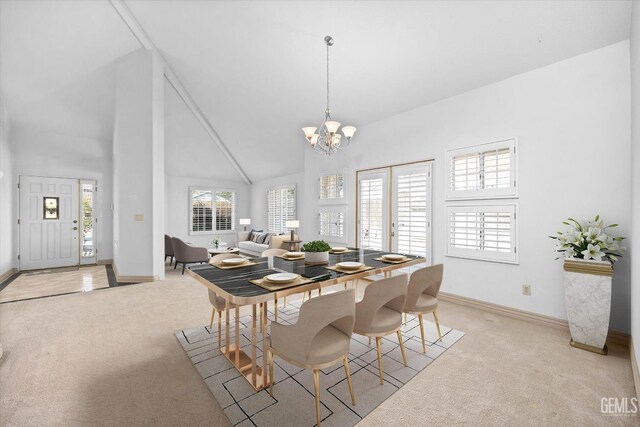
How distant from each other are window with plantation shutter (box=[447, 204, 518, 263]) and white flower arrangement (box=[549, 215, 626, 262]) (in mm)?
624

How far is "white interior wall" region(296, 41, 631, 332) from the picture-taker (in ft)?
9.30

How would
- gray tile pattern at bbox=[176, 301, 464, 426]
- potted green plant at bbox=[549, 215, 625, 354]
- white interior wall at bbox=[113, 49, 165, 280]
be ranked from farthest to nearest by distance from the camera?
white interior wall at bbox=[113, 49, 165, 280] < potted green plant at bbox=[549, 215, 625, 354] < gray tile pattern at bbox=[176, 301, 464, 426]

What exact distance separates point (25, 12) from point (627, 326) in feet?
27.0

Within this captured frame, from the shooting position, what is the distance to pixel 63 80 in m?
5.18

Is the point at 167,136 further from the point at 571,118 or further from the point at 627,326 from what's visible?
the point at 627,326

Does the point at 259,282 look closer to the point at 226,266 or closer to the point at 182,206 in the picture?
the point at 226,266

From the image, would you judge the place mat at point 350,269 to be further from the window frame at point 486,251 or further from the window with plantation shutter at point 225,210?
the window with plantation shutter at point 225,210

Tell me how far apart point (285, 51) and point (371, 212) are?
3039 mm

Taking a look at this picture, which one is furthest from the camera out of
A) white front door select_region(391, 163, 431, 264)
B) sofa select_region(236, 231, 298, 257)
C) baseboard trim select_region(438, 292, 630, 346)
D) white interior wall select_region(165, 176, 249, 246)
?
white interior wall select_region(165, 176, 249, 246)

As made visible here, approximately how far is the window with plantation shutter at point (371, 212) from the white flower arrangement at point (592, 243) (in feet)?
8.56

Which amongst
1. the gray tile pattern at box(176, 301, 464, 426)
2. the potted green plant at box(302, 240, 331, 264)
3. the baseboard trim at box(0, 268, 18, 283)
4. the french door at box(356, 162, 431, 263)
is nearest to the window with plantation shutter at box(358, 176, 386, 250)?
the french door at box(356, 162, 431, 263)

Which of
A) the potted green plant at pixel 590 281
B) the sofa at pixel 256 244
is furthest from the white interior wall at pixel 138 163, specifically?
the potted green plant at pixel 590 281

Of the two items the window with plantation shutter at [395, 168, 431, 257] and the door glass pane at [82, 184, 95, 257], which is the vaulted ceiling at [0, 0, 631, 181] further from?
the door glass pane at [82, 184, 95, 257]

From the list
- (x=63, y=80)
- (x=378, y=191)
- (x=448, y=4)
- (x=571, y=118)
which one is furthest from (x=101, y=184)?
(x=571, y=118)
